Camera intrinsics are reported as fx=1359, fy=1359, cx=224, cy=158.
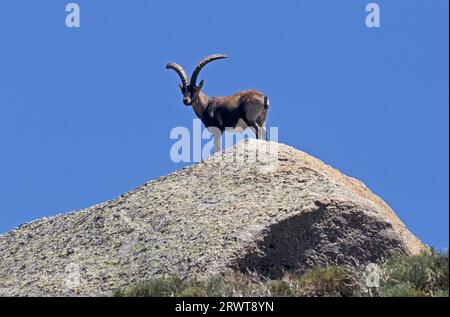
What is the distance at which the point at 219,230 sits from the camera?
22.6 metres

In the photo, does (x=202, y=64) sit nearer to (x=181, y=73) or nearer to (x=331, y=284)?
(x=181, y=73)

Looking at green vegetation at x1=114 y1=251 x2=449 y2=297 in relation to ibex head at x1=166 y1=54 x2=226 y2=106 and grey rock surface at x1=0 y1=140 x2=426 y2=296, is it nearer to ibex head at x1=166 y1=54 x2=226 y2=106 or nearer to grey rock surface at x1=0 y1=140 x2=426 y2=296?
grey rock surface at x1=0 y1=140 x2=426 y2=296

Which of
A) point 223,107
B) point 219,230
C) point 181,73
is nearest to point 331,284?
point 219,230

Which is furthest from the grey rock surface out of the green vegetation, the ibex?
the ibex

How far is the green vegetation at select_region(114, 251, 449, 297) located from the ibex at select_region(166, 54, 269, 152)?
1005 centimetres

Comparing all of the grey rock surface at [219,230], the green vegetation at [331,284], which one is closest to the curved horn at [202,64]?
the grey rock surface at [219,230]

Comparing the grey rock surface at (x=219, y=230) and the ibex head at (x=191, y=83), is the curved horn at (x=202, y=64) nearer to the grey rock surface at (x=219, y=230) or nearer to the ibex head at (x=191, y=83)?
the ibex head at (x=191, y=83)

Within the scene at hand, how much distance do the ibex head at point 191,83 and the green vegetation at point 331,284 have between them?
13678mm

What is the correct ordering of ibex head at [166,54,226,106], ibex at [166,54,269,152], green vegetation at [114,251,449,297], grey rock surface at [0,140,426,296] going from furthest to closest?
ibex head at [166,54,226,106]
ibex at [166,54,269,152]
grey rock surface at [0,140,426,296]
green vegetation at [114,251,449,297]

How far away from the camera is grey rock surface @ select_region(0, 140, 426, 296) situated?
22141 millimetres

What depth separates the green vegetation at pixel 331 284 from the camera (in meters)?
19.2

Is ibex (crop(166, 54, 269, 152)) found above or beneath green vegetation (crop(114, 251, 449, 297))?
above

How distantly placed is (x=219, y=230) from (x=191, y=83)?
40.0ft
